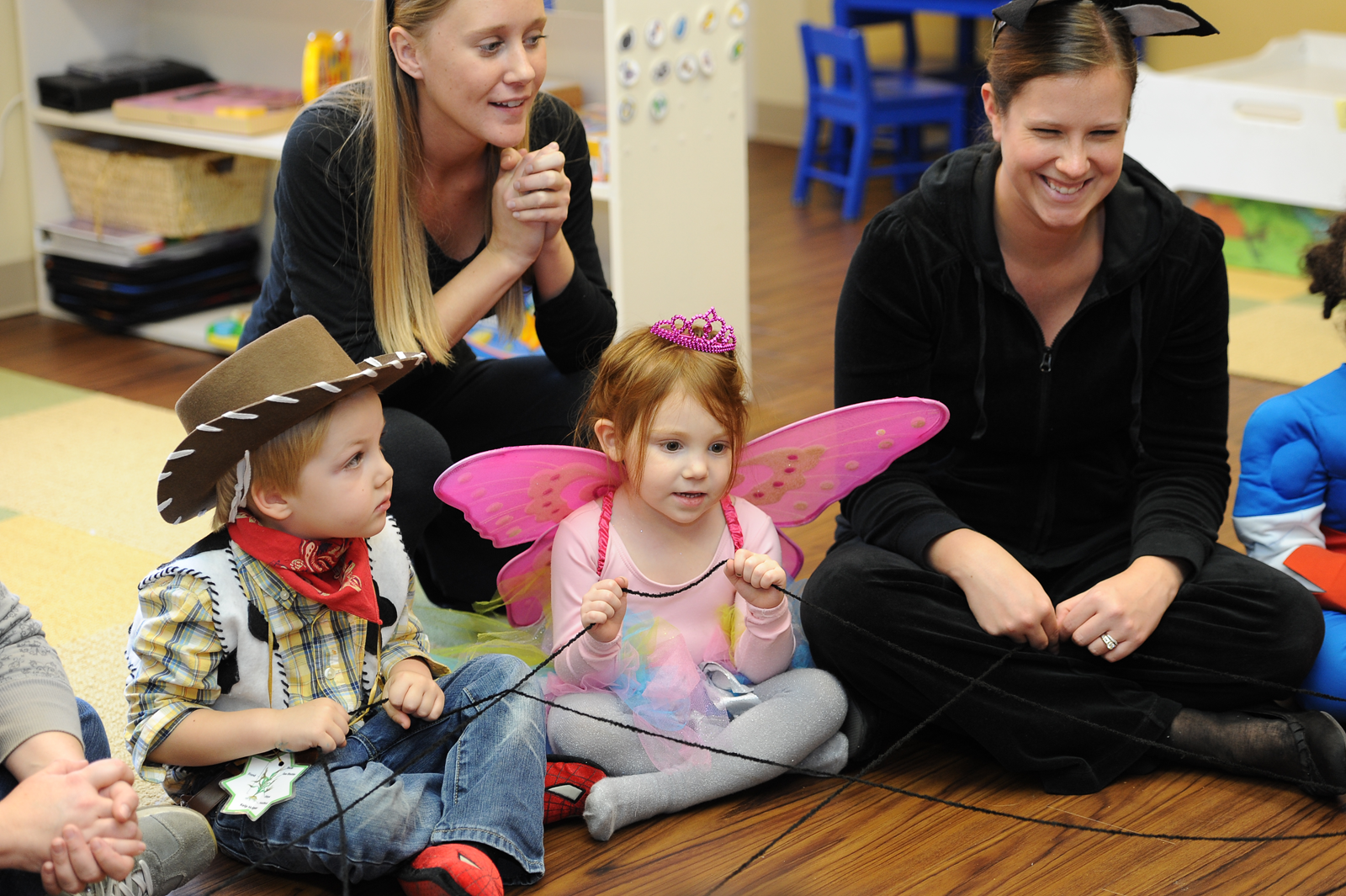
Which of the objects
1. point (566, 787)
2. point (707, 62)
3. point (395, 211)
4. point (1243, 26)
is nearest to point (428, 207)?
point (395, 211)

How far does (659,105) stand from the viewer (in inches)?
102

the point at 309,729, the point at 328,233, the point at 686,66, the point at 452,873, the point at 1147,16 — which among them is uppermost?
the point at 1147,16

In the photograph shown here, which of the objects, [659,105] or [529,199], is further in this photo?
[659,105]

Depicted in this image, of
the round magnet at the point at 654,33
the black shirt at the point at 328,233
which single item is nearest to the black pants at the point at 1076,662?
the black shirt at the point at 328,233

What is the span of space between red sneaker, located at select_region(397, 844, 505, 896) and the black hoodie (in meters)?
0.58

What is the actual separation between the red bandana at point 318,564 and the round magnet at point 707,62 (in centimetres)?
158

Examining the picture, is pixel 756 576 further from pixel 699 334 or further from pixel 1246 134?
pixel 1246 134

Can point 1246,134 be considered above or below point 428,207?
below

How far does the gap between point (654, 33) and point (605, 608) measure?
1.48 m

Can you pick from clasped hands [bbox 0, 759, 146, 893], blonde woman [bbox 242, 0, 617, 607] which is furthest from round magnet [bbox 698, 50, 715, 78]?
clasped hands [bbox 0, 759, 146, 893]

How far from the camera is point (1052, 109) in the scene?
1431mm

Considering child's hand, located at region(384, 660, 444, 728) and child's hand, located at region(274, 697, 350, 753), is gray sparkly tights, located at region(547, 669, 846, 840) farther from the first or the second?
child's hand, located at region(274, 697, 350, 753)

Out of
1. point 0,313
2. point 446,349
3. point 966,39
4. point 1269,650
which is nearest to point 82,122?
point 0,313

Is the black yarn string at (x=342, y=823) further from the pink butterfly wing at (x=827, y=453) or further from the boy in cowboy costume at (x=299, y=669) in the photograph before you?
the pink butterfly wing at (x=827, y=453)
